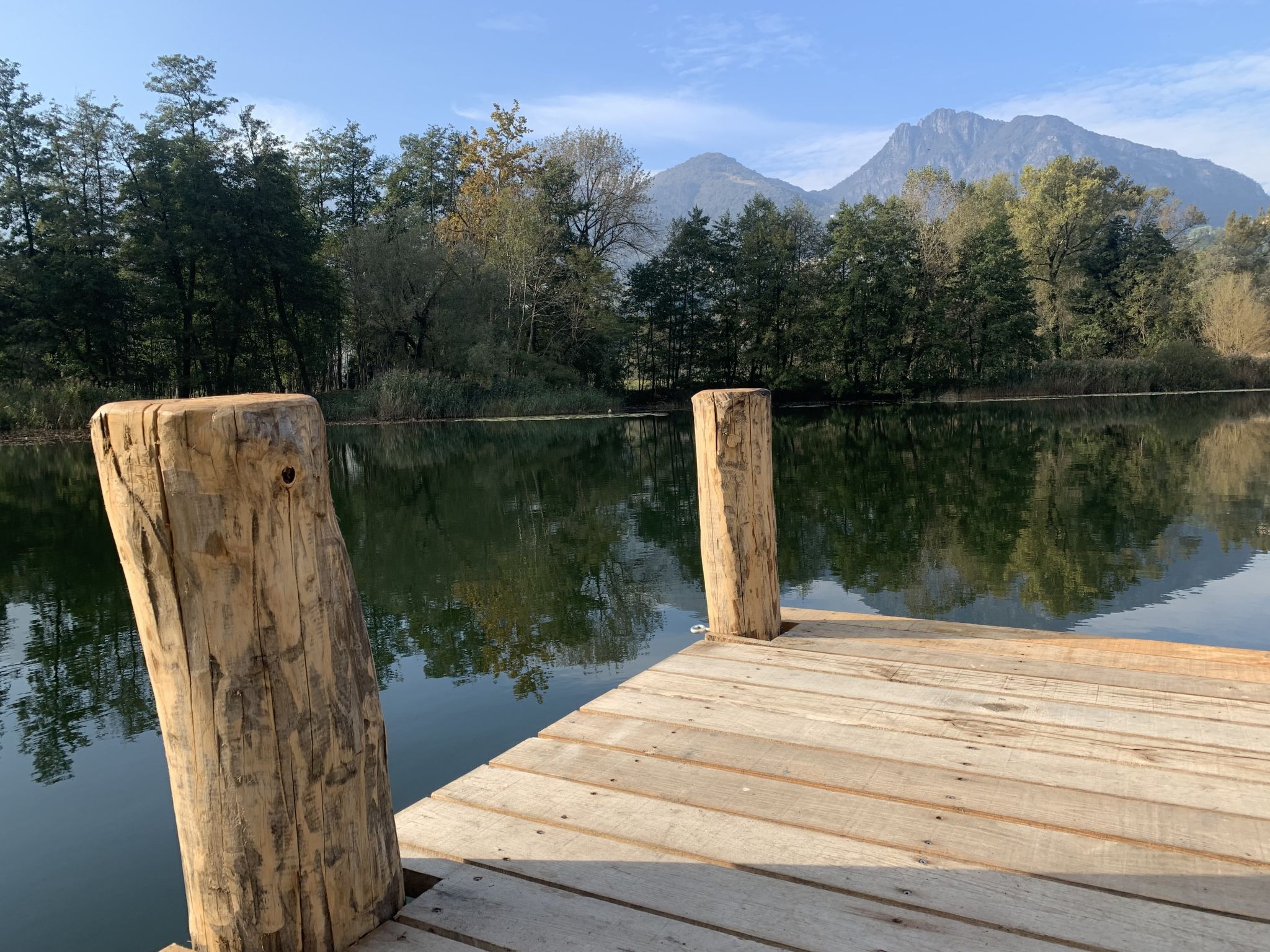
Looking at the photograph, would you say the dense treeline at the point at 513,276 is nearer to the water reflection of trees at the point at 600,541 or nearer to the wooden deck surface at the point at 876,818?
the water reflection of trees at the point at 600,541

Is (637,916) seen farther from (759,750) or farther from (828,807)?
(759,750)

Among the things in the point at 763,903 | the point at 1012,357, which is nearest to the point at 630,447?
the point at 763,903

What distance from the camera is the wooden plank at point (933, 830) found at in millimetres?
1567

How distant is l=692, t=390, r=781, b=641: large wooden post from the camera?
311 cm

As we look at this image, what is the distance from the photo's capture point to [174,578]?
1293 mm

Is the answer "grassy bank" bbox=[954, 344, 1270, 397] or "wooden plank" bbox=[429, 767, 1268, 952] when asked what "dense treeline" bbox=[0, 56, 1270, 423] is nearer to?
"grassy bank" bbox=[954, 344, 1270, 397]

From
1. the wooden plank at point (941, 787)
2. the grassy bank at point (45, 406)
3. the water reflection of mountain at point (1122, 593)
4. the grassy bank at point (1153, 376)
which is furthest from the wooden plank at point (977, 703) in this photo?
the grassy bank at point (1153, 376)

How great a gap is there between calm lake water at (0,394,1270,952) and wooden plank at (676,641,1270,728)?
43.8 inches

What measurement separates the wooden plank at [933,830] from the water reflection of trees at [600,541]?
193cm

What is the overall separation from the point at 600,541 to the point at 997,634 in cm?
455

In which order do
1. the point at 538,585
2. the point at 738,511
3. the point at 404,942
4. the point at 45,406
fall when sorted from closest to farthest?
the point at 404,942
the point at 738,511
the point at 538,585
the point at 45,406

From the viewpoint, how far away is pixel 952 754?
2162 mm

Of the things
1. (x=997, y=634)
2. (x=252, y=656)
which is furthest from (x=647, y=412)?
(x=252, y=656)

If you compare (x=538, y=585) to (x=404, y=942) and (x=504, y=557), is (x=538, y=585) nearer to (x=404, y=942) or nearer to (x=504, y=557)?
(x=504, y=557)
